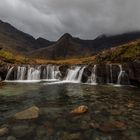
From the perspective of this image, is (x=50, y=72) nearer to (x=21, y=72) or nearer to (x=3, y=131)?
(x=21, y=72)

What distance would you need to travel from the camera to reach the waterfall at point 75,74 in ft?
138

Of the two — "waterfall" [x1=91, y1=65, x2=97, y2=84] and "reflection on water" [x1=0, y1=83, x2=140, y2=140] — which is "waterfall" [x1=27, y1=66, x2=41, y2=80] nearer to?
"waterfall" [x1=91, y1=65, x2=97, y2=84]

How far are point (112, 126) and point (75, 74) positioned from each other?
29731 millimetres

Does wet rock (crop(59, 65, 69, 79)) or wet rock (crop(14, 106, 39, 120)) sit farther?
wet rock (crop(59, 65, 69, 79))

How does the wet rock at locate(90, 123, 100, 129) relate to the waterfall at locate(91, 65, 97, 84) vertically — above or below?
below

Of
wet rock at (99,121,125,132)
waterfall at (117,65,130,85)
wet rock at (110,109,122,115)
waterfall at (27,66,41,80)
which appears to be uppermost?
waterfall at (27,66,41,80)

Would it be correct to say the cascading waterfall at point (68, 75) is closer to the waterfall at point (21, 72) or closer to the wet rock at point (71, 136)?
the waterfall at point (21, 72)

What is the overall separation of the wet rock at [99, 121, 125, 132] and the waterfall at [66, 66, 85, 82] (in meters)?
27.7

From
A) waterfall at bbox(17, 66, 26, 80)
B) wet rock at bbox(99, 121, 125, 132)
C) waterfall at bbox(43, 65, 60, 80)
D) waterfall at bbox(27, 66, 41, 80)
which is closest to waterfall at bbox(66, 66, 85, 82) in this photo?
waterfall at bbox(43, 65, 60, 80)

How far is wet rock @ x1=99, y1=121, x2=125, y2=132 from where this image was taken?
1291 cm

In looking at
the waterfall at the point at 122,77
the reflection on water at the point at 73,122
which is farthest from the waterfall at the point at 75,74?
the reflection on water at the point at 73,122

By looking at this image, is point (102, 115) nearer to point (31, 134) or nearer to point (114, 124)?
point (114, 124)

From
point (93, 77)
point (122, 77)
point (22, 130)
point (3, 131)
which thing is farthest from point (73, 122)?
point (93, 77)

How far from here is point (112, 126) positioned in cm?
1344
